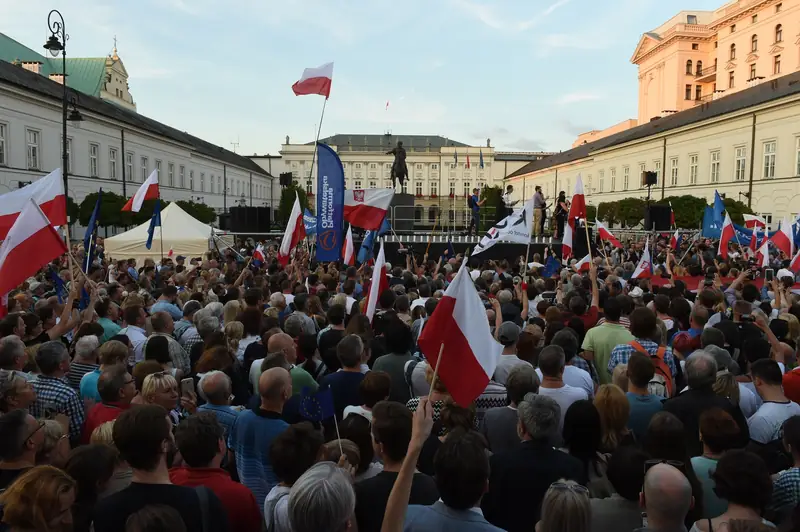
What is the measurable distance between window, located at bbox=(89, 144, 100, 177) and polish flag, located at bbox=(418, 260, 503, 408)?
4269 centimetres

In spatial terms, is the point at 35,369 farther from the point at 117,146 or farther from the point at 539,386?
the point at 117,146

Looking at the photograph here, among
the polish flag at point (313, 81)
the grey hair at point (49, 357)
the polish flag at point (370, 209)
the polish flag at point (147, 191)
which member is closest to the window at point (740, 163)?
the polish flag at point (370, 209)

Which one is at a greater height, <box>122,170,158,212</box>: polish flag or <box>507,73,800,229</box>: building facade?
<box>507,73,800,229</box>: building facade

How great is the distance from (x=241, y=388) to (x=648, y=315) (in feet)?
11.8

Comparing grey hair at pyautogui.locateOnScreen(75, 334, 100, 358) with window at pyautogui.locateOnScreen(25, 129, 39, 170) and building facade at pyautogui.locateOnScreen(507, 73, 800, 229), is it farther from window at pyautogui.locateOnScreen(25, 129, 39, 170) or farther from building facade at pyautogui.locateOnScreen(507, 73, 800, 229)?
window at pyautogui.locateOnScreen(25, 129, 39, 170)

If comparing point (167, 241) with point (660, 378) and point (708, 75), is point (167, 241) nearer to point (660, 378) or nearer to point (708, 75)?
point (660, 378)

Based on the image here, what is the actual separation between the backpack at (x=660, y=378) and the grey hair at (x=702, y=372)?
15.8 inches

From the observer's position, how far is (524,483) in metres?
3.27

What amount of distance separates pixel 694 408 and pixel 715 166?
148ft

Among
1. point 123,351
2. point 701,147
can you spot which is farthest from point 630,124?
point 123,351

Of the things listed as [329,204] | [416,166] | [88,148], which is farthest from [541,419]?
[416,166]

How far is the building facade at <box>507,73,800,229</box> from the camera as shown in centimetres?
3619

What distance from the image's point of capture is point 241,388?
5352mm

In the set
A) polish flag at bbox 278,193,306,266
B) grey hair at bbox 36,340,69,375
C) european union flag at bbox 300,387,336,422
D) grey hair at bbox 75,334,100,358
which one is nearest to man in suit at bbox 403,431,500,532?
european union flag at bbox 300,387,336,422
